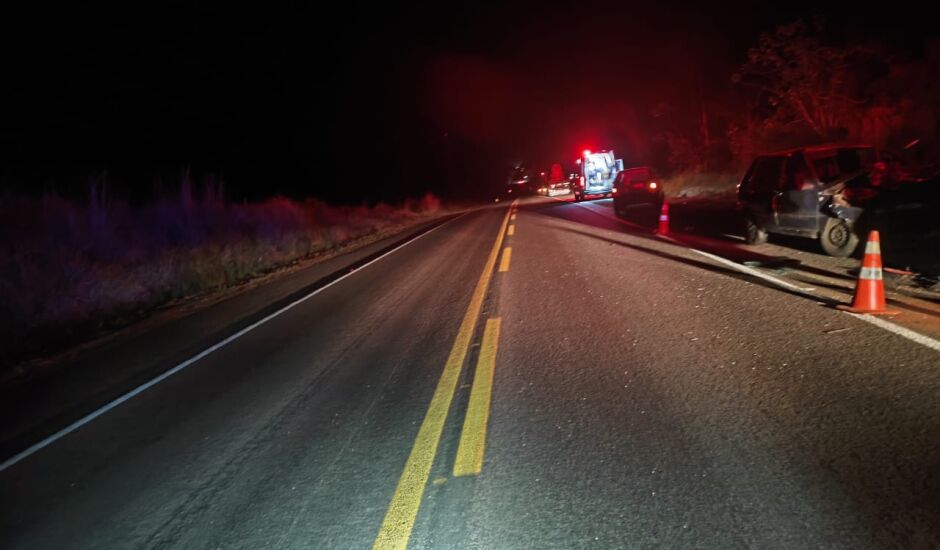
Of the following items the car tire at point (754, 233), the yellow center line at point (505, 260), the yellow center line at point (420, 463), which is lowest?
the yellow center line at point (420, 463)

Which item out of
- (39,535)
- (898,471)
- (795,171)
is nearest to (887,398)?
(898,471)

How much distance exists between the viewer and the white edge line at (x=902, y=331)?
547 centimetres

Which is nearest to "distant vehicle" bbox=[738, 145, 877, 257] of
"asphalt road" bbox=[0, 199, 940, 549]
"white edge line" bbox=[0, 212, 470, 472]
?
"asphalt road" bbox=[0, 199, 940, 549]

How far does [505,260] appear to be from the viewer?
501 inches

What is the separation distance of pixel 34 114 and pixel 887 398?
29195 mm

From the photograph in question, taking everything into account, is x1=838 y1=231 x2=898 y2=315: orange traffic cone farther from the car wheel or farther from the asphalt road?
the car wheel

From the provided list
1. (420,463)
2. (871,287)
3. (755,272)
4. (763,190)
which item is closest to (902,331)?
(871,287)

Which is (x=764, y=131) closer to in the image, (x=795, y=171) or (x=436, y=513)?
(x=795, y=171)

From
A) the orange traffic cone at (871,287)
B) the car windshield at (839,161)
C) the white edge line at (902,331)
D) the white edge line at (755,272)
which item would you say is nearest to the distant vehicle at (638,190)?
the white edge line at (755,272)

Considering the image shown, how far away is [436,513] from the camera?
3473 millimetres

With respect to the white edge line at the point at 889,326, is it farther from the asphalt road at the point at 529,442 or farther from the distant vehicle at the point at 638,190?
the distant vehicle at the point at 638,190

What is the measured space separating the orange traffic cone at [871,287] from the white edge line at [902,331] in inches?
6.2

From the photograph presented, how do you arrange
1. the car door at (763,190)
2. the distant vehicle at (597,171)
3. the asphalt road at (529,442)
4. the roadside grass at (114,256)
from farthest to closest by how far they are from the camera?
the distant vehicle at (597,171) < the car door at (763,190) < the roadside grass at (114,256) < the asphalt road at (529,442)

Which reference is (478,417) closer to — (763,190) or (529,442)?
(529,442)
